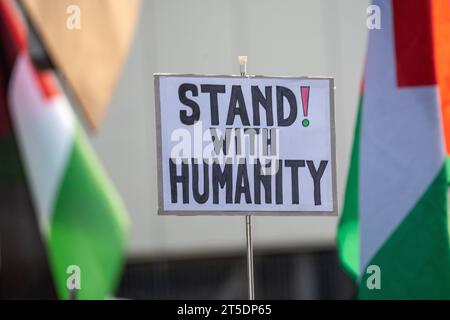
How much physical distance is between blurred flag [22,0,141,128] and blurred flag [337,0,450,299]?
1.75 meters

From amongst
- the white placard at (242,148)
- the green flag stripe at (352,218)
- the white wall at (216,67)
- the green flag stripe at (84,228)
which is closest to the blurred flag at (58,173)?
the green flag stripe at (84,228)

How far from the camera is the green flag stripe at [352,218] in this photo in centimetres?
778

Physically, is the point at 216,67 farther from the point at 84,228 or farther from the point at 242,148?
the point at 242,148

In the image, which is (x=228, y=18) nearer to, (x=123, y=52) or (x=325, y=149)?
(x=123, y=52)

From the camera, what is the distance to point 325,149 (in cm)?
554

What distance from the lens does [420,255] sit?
7457mm

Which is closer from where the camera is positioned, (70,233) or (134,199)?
(70,233)

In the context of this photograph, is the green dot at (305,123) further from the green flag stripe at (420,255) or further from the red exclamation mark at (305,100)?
the green flag stripe at (420,255)

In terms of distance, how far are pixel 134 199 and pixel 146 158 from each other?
34 centimetres

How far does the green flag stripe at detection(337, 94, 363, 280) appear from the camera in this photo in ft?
25.5

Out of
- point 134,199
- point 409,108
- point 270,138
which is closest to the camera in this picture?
point 270,138

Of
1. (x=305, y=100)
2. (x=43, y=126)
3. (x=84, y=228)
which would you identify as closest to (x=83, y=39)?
(x=43, y=126)
